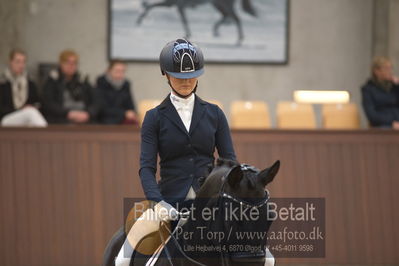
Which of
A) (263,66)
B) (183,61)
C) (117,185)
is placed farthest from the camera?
(263,66)

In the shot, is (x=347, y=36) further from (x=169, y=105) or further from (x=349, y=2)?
(x=169, y=105)

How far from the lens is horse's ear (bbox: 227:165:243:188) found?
2.72m

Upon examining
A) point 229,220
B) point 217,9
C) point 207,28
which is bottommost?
point 229,220

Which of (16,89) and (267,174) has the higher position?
(267,174)

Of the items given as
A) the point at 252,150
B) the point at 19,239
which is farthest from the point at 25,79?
the point at 252,150

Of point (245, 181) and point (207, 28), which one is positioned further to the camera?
point (207, 28)

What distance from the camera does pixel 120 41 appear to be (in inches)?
434

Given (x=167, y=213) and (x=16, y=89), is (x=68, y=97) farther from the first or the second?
(x=167, y=213)

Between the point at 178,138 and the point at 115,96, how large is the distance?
18.6 feet

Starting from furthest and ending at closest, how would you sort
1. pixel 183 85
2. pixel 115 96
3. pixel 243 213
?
1. pixel 115 96
2. pixel 183 85
3. pixel 243 213

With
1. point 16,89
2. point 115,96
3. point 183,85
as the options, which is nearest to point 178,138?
point 183,85

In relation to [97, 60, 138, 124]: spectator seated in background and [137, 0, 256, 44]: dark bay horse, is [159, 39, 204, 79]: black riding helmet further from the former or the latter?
[137, 0, 256, 44]: dark bay horse

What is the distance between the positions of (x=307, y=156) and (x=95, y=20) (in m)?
5.27

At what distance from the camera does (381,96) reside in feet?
27.7
